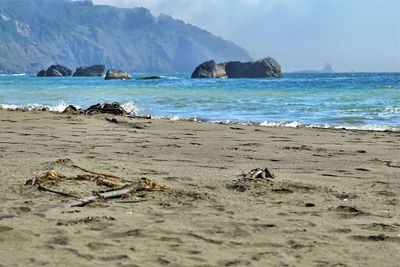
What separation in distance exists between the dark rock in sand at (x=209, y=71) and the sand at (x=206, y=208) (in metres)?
84.7

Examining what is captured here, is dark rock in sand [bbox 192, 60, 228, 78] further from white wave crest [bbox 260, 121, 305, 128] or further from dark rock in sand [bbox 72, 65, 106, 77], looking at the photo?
white wave crest [bbox 260, 121, 305, 128]

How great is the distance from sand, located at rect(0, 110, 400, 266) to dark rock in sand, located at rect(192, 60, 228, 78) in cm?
8470

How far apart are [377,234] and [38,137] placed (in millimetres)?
6577

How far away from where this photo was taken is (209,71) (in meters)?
93.9

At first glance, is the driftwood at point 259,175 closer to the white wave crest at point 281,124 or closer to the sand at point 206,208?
the sand at point 206,208

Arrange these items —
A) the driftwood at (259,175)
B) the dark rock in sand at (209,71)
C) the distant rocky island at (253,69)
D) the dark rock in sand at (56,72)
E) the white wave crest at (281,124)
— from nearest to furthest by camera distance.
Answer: the driftwood at (259,175) < the white wave crest at (281,124) < the dark rock in sand at (209,71) < the distant rocky island at (253,69) < the dark rock in sand at (56,72)

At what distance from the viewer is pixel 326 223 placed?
4035 mm

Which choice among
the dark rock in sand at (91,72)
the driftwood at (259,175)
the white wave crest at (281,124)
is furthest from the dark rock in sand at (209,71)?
the driftwood at (259,175)

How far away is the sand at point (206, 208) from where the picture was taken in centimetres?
333

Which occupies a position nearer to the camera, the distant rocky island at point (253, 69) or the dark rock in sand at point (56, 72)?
the distant rocky island at point (253, 69)


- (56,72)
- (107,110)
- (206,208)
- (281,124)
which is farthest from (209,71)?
(206,208)

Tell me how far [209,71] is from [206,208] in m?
90.2

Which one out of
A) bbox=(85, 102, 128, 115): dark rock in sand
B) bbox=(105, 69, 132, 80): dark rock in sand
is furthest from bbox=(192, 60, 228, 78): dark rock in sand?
bbox=(85, 102, 128, 115): dark rock in sand

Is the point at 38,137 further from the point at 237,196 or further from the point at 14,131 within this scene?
the point at 237,196
